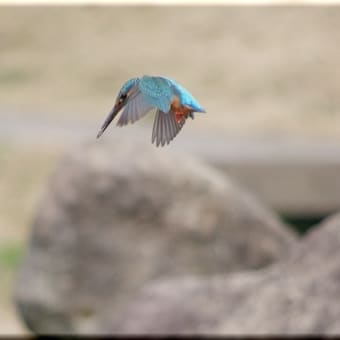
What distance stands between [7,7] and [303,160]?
1348cm

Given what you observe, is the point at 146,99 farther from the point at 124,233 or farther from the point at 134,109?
the point at 124,233

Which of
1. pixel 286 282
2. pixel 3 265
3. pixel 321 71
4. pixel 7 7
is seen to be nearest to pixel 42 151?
pixel 3 265

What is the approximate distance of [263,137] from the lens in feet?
78.2

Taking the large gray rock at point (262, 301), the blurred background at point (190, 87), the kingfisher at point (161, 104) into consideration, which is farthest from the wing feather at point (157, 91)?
the blurred background at point (190, 87)

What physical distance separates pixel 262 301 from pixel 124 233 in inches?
141

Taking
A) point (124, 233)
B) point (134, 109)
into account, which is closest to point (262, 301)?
point (124, 233)

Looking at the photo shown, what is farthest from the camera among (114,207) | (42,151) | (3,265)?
(42,151)

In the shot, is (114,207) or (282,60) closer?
(114,207)

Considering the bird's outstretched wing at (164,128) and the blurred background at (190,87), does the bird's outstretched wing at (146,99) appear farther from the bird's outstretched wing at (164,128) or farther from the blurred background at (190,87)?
the blurred background at (190,87)

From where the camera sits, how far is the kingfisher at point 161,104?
11.3 feet

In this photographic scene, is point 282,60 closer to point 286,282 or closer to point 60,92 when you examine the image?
point 60,92

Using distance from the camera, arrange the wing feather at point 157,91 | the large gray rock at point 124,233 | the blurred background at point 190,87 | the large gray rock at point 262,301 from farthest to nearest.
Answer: the blurred background at point 190,87 → the large gray rock at point 124,233 → the large gray rock at point 262,301 → the wing feather at point 157,91

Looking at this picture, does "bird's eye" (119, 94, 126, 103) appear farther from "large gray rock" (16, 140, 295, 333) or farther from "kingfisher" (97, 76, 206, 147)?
"large gray rock" (16, 140, 295, 333)

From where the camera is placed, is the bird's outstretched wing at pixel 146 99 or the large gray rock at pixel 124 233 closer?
the bird's outstretched wing at pixel 146 99
